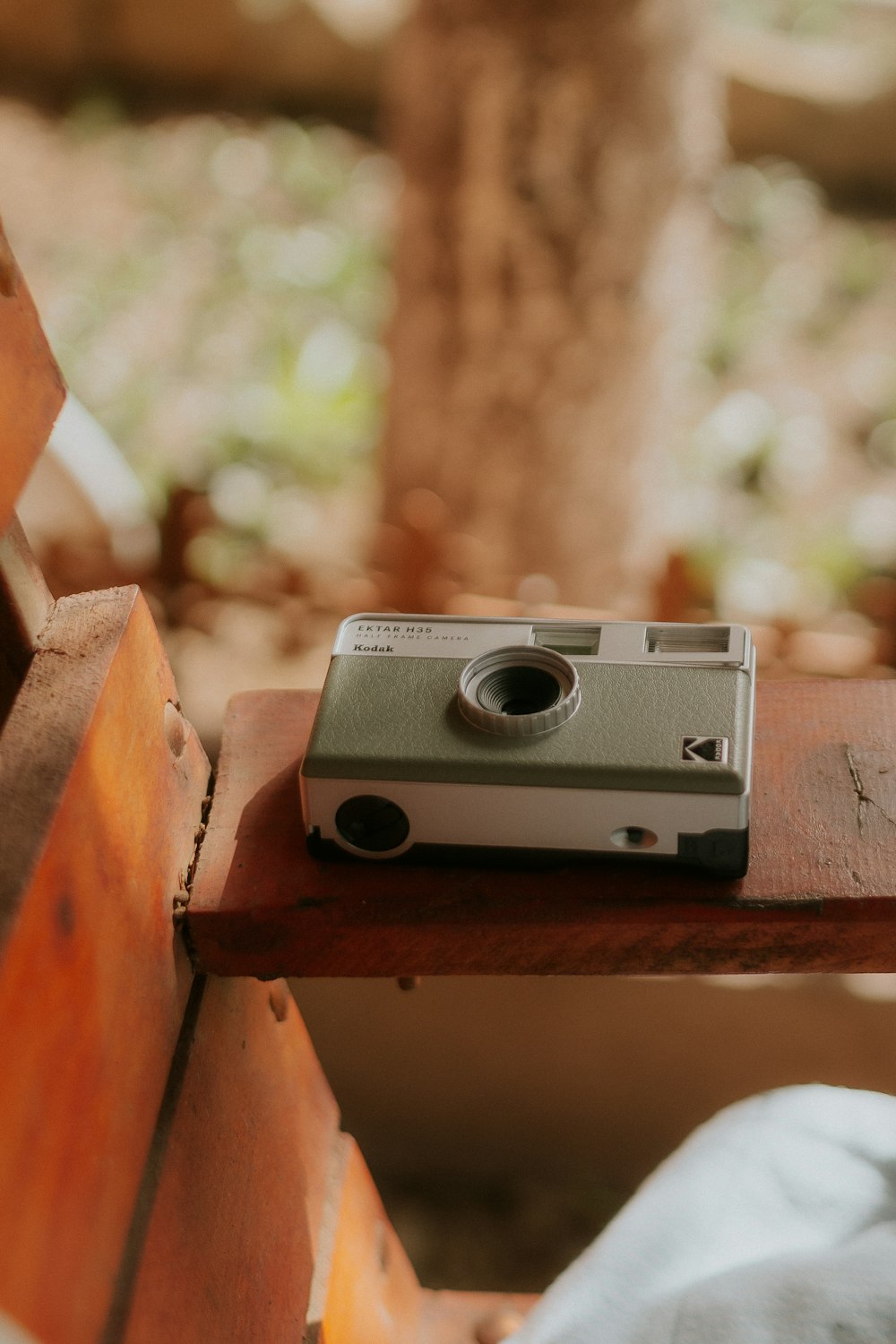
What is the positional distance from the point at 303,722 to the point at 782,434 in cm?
303

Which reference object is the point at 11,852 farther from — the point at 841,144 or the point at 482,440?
the point at 841,144

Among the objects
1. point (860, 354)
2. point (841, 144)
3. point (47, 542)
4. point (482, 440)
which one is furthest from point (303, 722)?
point (841, 144)

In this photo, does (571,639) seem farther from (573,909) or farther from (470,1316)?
(470,1316)

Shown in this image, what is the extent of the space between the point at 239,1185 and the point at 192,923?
18 centimetres

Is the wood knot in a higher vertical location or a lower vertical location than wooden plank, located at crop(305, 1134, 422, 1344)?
higher

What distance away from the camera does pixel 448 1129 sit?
4.15ft

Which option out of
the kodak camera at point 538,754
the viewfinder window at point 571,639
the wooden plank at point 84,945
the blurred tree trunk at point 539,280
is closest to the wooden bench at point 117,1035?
the wooden plank at point 84,945

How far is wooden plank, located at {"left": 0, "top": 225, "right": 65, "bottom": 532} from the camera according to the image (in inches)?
24.4

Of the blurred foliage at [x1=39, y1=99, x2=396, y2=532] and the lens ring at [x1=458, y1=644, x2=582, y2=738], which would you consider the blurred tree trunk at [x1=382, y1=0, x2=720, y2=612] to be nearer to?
the blurred foliage at [x1=39, y1=99, x2=396, y2=532]

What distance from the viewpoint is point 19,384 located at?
64 centimetres

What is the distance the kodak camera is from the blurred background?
1.84 feet

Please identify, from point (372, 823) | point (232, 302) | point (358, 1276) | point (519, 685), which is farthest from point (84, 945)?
point (232, 302)

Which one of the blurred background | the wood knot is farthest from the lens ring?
the blurred background

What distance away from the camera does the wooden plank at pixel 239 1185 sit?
0.62 metres
